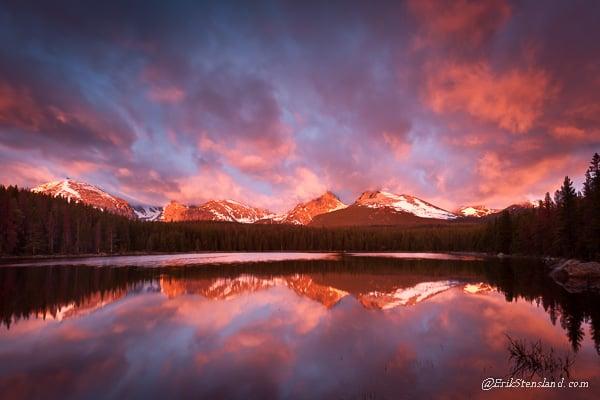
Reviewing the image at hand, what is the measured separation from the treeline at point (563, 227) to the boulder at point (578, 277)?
8.46m

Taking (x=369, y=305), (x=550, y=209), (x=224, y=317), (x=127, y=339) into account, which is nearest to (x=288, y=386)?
(x=127, y=339)

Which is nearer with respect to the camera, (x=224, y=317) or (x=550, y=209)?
(x=224, y=317)

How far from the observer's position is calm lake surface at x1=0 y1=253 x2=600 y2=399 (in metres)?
14.5

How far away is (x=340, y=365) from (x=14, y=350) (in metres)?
16.5

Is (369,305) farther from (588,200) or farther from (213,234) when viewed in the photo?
(213,234)

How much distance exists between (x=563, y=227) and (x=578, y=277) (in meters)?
25.4

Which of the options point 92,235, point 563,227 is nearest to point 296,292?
point 563,227

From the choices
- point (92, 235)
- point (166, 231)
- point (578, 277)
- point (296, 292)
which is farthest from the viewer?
point (166, 231)

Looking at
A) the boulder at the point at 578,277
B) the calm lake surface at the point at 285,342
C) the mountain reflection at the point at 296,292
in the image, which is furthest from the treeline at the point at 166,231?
the calm lake surface at the point at 285,342

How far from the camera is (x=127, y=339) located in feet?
70.6

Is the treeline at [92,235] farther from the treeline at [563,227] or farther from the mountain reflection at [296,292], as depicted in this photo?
the mountain reflection at [296,292]

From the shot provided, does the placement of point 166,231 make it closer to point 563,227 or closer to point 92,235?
point 92,235

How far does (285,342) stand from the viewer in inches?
840

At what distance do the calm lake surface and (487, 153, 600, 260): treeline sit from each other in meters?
30.6
